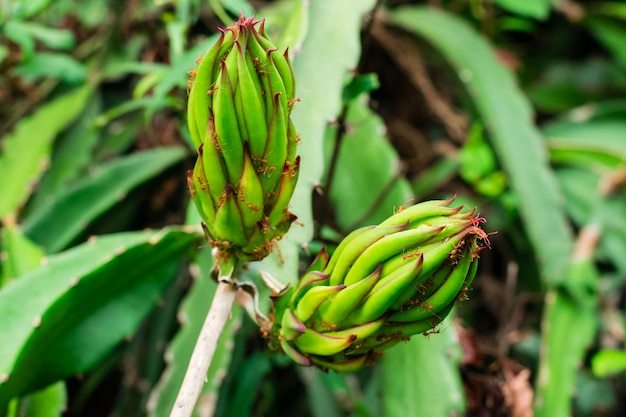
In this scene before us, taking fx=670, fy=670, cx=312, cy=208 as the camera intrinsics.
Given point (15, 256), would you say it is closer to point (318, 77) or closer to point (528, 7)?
point (318, 77)

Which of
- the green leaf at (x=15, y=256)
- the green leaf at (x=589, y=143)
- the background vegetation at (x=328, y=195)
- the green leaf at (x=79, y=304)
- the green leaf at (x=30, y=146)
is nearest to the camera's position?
the green leaf at (x=79, y=304)

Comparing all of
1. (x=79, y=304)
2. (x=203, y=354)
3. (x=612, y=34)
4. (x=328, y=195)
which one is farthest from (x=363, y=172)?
(x=612, y=34)

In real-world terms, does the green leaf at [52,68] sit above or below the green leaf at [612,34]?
above

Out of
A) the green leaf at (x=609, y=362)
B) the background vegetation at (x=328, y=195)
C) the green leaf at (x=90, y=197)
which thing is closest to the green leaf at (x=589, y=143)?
the background vegetation at (x=328, y=195)

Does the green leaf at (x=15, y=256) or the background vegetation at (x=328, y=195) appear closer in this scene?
the background vegetation at (x=328, y=195)

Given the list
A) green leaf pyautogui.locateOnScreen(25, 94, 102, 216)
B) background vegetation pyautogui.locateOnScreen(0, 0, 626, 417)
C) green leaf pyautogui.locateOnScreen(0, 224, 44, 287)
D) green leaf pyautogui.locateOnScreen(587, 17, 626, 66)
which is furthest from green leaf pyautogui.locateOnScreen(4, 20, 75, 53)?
green leaf pyautogui.locateOnScreen(587, 17, 626, 66)

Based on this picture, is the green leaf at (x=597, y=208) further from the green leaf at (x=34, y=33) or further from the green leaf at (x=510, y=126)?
the green leaf at (x=34, y=33)

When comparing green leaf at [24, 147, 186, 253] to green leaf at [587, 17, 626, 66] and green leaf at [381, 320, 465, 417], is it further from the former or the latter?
green leaf at [587, 17, 626, 66]

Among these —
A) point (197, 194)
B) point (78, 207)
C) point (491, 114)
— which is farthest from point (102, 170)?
point (491, 114)
